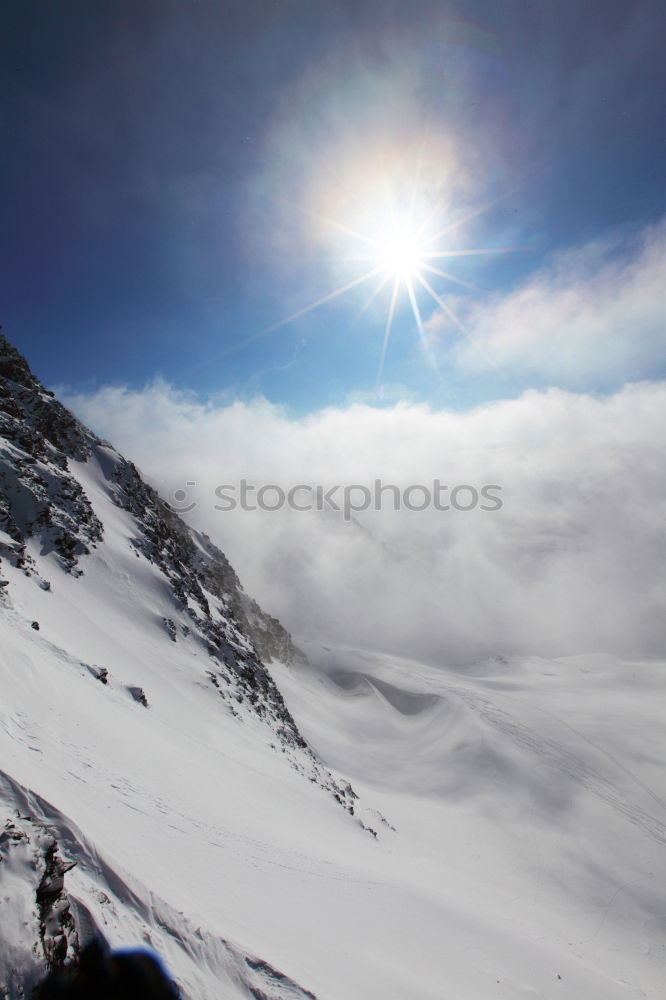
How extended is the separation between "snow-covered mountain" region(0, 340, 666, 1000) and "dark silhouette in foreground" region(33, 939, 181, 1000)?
209 millimetres

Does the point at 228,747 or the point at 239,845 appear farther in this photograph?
the point at 228,747

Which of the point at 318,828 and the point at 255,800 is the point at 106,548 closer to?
the point at 255,800

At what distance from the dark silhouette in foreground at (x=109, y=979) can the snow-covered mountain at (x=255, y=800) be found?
0.21m

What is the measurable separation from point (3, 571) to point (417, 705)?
196ft

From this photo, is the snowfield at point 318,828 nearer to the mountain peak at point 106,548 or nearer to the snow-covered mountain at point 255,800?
the snow-covered mountain at point 255,800

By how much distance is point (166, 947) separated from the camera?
6078 mm

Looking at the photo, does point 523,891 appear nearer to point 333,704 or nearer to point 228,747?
point 228,747

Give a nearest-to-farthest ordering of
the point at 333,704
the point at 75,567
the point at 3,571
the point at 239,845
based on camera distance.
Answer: the point at 239,845 → the point at 3,571 → the point at 75,567 → the point at 333,704

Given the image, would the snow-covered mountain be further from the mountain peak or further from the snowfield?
the mountain peak

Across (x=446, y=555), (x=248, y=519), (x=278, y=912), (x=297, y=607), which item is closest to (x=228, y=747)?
(x=278, y=912)

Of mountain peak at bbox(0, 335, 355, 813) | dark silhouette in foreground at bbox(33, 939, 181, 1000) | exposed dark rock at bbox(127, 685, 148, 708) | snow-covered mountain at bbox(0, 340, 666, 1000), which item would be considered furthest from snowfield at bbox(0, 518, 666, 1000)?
exposed dark rock at bbox(127, 685, 148, 708)

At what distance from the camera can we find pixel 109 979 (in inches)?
206

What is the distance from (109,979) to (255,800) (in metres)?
13.3

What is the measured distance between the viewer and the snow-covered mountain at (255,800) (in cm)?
667
